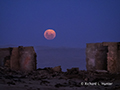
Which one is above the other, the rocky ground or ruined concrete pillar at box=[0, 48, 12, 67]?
ruined concrete pillar at box=[0, 48, 12, 67]

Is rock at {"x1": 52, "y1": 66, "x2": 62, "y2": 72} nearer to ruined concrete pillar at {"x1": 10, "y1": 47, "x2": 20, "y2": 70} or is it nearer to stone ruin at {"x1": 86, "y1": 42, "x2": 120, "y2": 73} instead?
stone ruin at {"x1": 86, "y1": 42, "x2": 120, "y2": 73}

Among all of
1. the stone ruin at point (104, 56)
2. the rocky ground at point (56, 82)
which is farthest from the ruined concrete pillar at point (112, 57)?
the rocky ground at point (56, 82)

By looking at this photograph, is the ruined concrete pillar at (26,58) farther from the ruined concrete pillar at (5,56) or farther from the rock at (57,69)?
the rock at (57,69)

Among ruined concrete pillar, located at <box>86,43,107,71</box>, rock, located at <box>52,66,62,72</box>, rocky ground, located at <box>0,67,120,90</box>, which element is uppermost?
ruined concrete pillar, located at <box>86,43,107,71</box>

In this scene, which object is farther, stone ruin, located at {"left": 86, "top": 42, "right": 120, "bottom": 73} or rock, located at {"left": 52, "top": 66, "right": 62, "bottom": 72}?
rock, located at {"left": 52, "top": 66, "right": 62, "bottom": 72}

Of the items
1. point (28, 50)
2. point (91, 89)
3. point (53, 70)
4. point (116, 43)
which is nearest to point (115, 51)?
point (116, 43)

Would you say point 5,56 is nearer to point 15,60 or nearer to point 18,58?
point 15,60

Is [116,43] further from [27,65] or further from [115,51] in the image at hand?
[27,65]

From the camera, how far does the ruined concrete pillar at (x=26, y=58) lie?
15.0 m

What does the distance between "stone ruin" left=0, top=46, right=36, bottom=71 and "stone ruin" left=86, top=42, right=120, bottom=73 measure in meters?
4.83

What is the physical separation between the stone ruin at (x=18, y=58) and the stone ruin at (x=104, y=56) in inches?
190

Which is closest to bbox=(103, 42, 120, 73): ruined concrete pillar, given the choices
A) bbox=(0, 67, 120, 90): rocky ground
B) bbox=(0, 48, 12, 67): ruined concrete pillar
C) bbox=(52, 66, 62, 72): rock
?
bbox=(0, 67, 120, 90): rocky ground

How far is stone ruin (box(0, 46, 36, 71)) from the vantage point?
49.0 ft

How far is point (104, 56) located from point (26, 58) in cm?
647
